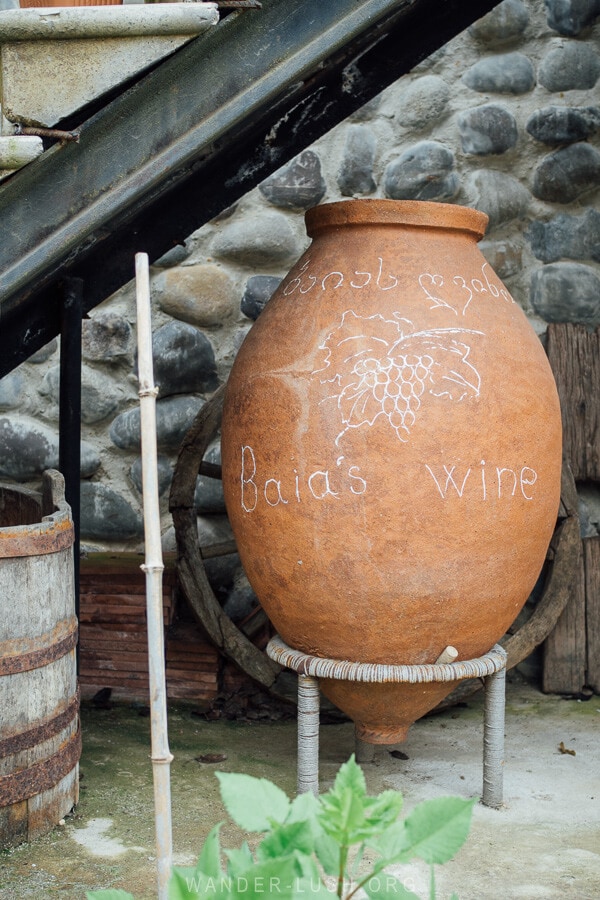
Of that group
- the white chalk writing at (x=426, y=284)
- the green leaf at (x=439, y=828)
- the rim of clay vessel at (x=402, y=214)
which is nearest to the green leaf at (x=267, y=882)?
the green leaf at (x=439, y=828)

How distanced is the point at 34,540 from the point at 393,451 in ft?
2.53

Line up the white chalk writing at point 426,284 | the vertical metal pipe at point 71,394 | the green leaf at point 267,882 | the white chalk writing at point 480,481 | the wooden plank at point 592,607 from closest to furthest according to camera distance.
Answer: the green leaf at point 267,882, the white chalk writing at point 480,481, the white chalk writing at point 426,284, the vertical metal pipe at point 71,394, the wooden plank at point 592,607

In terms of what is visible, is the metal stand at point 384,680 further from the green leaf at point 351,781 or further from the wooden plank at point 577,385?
the green leaf at point 351,781

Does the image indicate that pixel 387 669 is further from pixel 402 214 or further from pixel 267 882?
pixel 267 882

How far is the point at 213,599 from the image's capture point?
2.99 metres

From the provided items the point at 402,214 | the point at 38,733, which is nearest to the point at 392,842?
the point at 38,733

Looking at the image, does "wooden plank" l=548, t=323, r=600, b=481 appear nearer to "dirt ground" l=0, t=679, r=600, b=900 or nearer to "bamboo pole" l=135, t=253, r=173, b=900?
"dirt ground" l=0, t=679, r=600, b=900

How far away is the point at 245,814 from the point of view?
87 cm

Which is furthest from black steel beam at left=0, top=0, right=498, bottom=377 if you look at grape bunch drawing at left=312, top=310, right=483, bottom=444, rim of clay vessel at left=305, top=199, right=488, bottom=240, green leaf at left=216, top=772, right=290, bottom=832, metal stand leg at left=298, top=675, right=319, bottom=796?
green leaf at left=216, top=772, right=290, bottom=832

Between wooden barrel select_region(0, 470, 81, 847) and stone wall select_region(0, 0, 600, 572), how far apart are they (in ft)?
3.57

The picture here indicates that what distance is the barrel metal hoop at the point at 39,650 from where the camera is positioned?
200cm

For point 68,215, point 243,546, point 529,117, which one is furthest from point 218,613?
point 529,117

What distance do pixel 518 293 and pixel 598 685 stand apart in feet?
4.37

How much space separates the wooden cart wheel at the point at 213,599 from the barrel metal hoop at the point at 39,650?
827 millimetres
